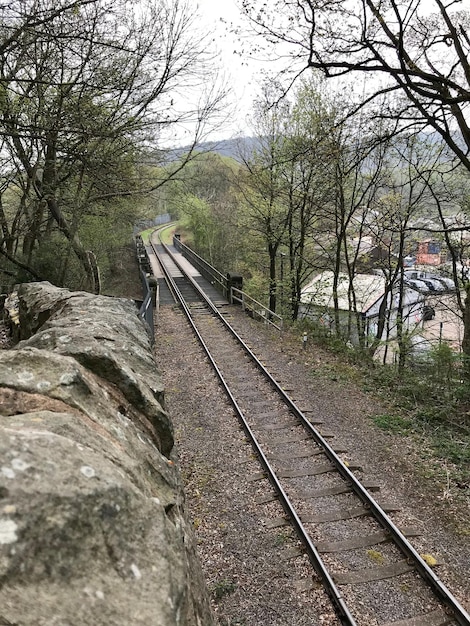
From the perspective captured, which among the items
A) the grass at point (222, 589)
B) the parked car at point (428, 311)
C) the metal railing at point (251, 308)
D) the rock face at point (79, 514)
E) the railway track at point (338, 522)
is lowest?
the grass at point (222, 589)

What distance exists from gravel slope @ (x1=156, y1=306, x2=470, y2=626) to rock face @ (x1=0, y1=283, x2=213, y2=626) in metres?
2.04

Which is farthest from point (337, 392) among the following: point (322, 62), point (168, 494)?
point (168, 494)

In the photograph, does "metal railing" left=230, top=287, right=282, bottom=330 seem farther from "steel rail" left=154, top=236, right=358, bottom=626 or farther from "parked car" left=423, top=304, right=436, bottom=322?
"steel rail" left=154, top=236, right=358, bottom=626

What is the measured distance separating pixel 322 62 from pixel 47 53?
4979 millimetres

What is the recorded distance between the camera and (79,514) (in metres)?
2.12

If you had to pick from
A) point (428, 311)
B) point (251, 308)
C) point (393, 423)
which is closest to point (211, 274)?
point (251, 308)

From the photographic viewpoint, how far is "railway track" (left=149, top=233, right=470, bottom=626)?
4637 millimetres

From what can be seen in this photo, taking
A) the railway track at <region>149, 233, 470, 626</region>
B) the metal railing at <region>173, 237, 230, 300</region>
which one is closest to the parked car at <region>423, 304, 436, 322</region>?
the railway track at <region>149, 233, 470, 626</region>

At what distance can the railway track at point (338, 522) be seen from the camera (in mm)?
4637

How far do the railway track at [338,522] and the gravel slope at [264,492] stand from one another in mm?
207

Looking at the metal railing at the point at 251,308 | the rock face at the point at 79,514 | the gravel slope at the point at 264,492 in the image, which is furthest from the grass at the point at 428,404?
the rock face at the point at 79,514

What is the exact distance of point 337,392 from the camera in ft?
34.3

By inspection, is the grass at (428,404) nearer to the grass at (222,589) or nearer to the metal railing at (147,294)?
the grass at (222,589)

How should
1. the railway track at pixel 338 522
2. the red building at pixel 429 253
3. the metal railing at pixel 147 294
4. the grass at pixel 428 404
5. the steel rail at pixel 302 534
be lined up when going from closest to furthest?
the steel rail at pixel 302 534, the railway track at pixel 338 522, the grass at pixel 428 404, the metal railing at pixel 147 294, the red building at pixel 429 253
